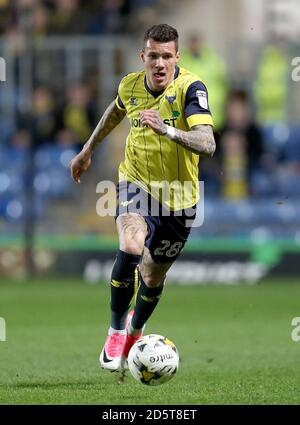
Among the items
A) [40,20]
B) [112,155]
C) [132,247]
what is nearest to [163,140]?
[132,247]

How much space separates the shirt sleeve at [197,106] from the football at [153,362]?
1457 millimetres

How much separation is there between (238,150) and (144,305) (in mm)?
9235

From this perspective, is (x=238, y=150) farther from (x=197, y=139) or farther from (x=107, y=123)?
(x=197, y=139)

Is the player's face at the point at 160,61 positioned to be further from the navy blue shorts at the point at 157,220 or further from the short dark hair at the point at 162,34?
the navy blue shorts at the point at 157,220

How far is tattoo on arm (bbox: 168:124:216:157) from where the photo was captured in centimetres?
711

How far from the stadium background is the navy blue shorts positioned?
25.3 feet

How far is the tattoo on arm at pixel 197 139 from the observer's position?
7109mm

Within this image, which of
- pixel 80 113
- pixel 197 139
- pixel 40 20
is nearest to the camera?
pixel 197 139

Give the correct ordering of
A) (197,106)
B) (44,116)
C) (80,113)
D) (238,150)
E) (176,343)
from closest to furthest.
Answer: (197,106) < (176,343) < (238,150) < (80,113) < (44,116)

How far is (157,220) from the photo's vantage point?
7922 mm

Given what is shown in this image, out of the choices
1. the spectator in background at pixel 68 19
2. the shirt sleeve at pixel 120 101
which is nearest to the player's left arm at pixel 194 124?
the shirt sleeve at pixel 120 101

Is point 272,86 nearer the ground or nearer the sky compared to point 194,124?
nearer the ground
